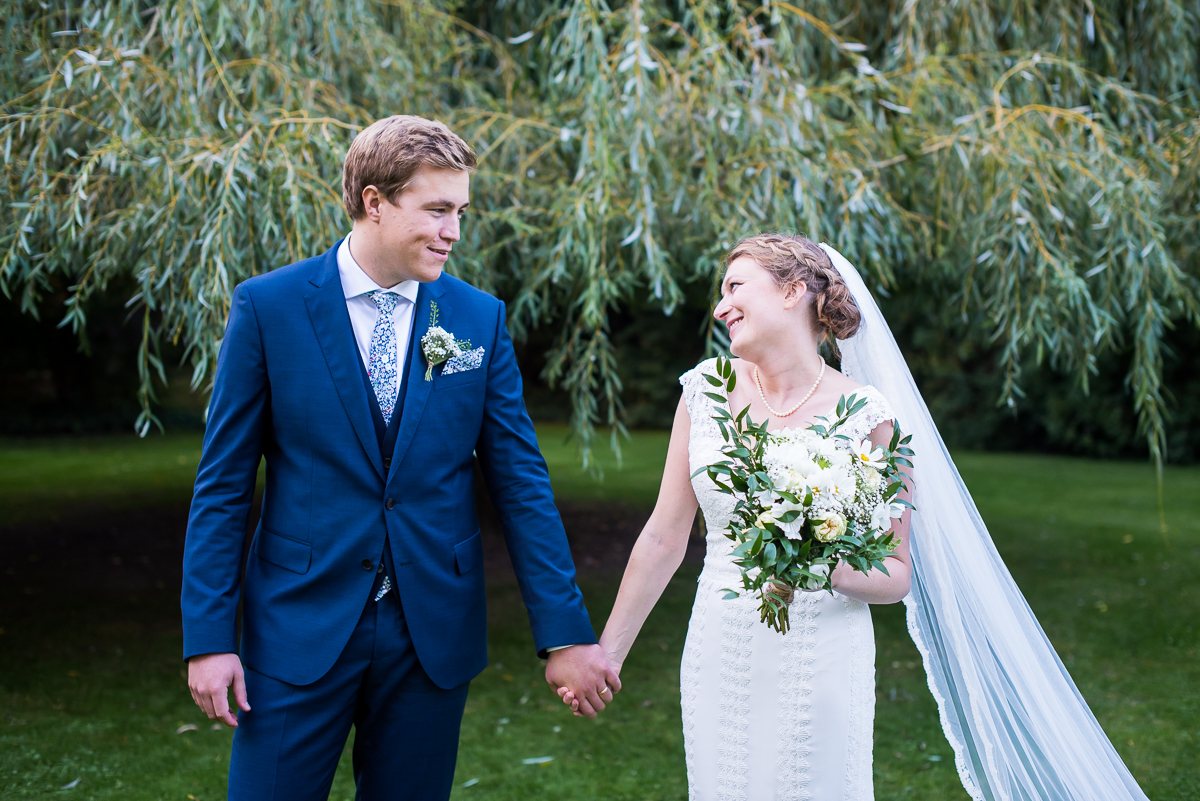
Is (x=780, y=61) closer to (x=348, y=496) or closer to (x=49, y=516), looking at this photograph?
(x=348, y=496)

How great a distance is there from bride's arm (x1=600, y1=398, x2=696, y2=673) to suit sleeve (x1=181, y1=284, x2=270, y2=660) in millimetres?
897

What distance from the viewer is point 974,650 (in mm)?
2570

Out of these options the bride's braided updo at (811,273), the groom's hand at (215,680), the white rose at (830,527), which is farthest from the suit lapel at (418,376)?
the white rose at (830,527)

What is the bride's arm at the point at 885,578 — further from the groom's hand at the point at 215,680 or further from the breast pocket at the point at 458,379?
the groom's hand at the point at 215,680

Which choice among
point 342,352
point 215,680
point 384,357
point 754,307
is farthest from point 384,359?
point 754,307

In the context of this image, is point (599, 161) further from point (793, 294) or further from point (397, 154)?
point (397, 154)

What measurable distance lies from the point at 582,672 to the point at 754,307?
0.93m

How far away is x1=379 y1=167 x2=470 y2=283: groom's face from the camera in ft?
6.77

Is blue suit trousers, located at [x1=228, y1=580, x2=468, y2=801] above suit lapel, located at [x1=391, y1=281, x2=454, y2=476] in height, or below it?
below

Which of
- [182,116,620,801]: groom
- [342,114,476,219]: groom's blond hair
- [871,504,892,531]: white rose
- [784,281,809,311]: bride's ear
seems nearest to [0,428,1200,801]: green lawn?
[182,116,620,801]: groom

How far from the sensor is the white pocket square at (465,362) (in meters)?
2.17

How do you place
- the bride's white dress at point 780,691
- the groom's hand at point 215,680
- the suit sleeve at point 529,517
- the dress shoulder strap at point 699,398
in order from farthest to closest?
the dress shoulder strap at point 699,398 → the bride's white dress at point 780,691 → the suit sleeve at point 529,517 → the groom's hand at point 215,680

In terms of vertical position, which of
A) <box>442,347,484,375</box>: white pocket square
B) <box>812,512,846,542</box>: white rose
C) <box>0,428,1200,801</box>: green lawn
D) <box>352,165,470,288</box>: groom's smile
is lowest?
<box>0,428,1200,801</box>: green lawn

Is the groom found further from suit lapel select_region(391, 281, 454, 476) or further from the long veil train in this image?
the long veil train
